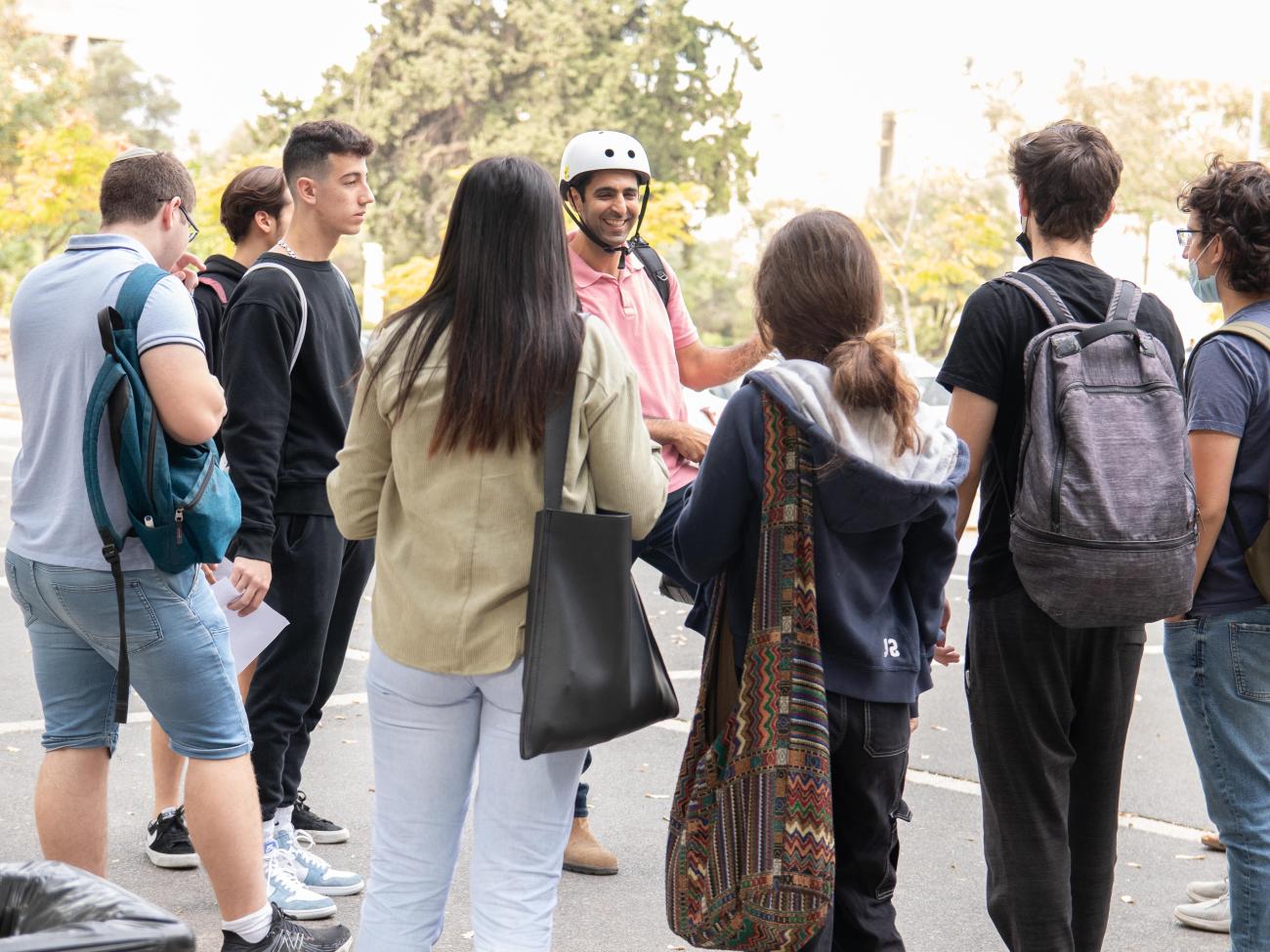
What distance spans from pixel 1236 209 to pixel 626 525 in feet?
5.68

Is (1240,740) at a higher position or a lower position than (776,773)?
lower

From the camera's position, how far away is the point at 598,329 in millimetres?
2684

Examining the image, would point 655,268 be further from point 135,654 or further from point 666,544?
point 135,654

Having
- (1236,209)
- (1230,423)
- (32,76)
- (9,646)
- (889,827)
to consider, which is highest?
(32,76)

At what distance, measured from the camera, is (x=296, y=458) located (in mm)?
3916

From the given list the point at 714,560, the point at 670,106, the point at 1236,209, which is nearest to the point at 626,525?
the point at 714,560

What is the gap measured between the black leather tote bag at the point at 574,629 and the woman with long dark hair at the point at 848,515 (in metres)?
0.20

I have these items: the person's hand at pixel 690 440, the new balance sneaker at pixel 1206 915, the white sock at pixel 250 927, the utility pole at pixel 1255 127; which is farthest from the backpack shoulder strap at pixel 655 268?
the utility pole at pixel 1255 127

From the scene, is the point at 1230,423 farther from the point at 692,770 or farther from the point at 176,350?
the point at 176,350

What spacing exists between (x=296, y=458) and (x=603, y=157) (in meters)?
1.29

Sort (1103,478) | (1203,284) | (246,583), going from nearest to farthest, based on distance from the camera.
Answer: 1. (1103,478)
2. (1203,284)
3. (246,583)

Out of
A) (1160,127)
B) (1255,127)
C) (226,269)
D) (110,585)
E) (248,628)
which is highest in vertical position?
(1160,127)

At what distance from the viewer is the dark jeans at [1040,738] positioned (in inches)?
121

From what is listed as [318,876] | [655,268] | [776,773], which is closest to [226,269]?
[655,268]
